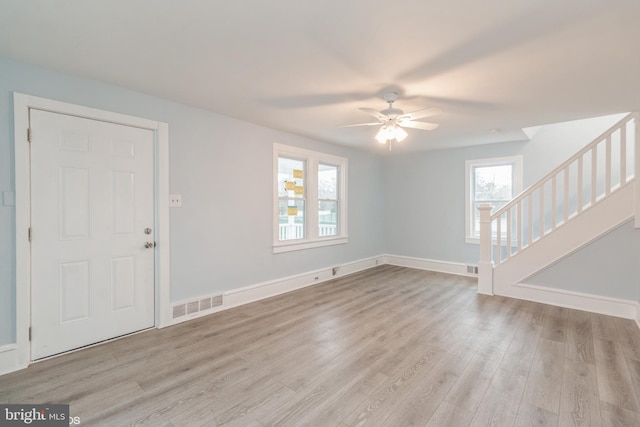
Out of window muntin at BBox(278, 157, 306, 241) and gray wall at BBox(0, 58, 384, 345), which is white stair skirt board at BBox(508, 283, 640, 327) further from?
window muntin at BBox(278, 157, 306, 241)

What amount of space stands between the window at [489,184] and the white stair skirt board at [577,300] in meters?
1.39

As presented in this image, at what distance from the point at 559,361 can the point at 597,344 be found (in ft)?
2.24

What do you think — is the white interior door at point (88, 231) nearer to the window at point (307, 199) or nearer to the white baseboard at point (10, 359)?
the white baseboard at point (10, 359)

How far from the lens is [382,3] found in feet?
5.43

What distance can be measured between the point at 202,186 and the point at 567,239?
468 centimetres

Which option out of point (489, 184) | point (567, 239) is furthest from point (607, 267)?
point (489, 184)

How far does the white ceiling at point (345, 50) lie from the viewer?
5.64 feet

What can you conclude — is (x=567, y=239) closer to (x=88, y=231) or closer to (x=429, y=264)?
(x=429, y=264)

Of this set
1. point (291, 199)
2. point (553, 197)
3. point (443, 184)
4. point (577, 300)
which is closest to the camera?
point (577, 300)

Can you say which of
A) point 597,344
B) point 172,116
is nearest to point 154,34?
point 172,116

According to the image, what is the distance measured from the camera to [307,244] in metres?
4.73

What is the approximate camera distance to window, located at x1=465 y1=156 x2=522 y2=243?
16.3 ft

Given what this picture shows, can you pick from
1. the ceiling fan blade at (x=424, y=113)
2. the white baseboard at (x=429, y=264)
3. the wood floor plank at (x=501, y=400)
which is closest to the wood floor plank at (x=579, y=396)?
the wood floor plank at (x=501, y=400)

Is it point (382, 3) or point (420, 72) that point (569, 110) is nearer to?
point (420, 72)
